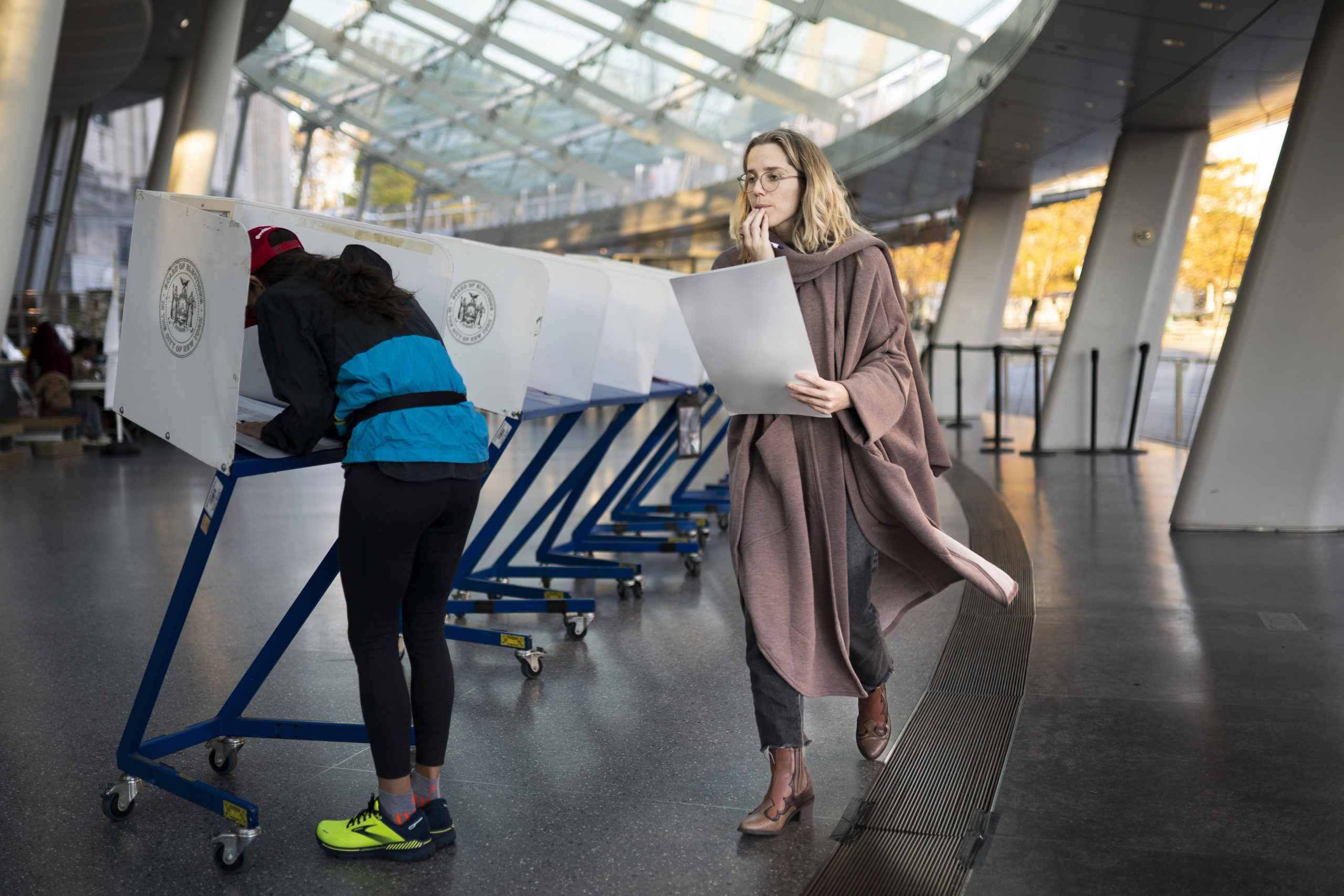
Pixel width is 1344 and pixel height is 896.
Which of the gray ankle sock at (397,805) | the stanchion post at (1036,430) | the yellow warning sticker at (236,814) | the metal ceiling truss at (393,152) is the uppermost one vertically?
the metal ceiling truss at (393,152)

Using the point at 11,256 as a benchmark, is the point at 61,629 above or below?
below

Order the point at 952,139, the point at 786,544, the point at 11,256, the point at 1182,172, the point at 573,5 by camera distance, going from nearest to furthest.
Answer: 1. the point at 786,544
2. the point at 11,256
3. the point at 1182,172
4. the point at 952,139
5. the point at 573,5

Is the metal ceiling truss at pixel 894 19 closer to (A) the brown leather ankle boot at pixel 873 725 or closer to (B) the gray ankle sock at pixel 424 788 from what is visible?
(A) the brown leather ankle boot at pixel 873 725

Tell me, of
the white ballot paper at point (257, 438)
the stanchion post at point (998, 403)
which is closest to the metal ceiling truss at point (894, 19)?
the stanchion post at point (998, 403)

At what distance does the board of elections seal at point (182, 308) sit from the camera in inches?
99.8

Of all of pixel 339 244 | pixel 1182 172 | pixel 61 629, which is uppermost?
pixel 1182 172

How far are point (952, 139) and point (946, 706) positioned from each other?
10.3 meters

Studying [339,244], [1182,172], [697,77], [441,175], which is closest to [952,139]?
[1182,172]

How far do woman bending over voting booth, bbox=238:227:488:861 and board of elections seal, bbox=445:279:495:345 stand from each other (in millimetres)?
926

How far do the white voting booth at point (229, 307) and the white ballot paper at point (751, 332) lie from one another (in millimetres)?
784

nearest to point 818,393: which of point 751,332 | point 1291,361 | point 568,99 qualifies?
point 751,332

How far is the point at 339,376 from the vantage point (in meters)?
2.34

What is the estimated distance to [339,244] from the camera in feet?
10.5

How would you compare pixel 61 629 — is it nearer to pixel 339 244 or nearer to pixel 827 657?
pixel 339 244
